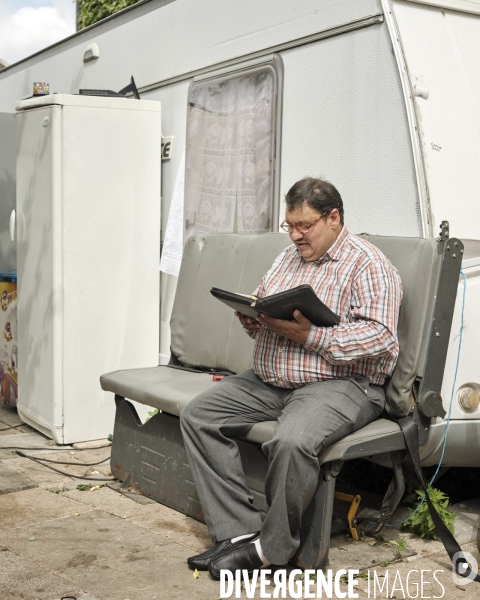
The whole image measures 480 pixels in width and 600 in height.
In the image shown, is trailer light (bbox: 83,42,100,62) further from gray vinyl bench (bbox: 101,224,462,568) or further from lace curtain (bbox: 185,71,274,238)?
gray vinyl bench (bbox: 101,224,462,568)

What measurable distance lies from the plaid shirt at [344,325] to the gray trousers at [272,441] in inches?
2.9

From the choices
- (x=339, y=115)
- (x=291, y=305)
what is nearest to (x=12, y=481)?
(x=291, y=305)

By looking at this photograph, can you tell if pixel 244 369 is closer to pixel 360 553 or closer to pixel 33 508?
pixel 360 553

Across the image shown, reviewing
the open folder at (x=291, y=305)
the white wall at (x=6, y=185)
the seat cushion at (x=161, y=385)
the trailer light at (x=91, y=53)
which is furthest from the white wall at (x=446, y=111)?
the white wall at (x=6, y=185)

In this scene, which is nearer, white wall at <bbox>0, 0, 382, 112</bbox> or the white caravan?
the white caravan

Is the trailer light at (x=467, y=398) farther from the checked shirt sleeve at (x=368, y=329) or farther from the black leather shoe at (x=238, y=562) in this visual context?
the black leather shoe at (x=238, y=562)

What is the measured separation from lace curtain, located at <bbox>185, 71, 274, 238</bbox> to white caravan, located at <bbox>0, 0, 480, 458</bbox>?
1cm

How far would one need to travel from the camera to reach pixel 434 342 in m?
3.73

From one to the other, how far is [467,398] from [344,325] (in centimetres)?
77

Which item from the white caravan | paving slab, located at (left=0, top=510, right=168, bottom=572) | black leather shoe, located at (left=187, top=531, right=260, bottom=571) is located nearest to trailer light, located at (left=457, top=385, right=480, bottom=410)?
the white caravan

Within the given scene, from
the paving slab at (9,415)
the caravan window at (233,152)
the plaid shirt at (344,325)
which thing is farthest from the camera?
the paving slab at (9,415)

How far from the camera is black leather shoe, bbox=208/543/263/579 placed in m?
3.53

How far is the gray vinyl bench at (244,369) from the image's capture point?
363 centimetres

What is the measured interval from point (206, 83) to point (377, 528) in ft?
9.87
